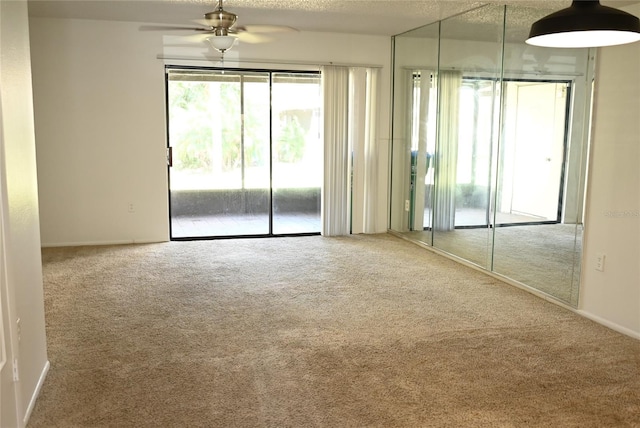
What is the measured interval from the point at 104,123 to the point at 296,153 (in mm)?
2294

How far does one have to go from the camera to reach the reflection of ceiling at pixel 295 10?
16.8 ft

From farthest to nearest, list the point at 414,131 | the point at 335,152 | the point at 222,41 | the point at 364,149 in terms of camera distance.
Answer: the point at 364,149, the point at 335,152, the point at 414,131, the point at 222,41

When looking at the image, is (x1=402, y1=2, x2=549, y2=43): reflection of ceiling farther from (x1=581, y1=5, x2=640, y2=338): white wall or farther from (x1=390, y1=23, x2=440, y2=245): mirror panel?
(x1=581, y1=5, x2=640, y2=338): white wall

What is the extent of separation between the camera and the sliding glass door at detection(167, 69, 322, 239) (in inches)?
266

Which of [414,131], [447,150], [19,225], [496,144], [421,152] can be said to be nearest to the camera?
[19,225]

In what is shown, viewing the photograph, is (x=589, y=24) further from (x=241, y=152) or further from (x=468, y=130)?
(x=241, y=152)

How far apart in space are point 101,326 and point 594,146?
3743 mm

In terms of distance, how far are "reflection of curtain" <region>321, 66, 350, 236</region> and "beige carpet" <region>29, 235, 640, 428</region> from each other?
1.71 metres

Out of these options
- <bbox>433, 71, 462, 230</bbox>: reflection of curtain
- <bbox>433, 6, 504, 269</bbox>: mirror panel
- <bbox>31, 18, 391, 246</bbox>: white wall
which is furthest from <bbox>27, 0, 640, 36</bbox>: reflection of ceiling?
<bbox>433, 71, 462, 230</bbox>: reflection of curtain

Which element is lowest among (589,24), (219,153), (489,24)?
(219,153)

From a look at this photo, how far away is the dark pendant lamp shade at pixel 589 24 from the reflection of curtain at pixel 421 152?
411 centimetres

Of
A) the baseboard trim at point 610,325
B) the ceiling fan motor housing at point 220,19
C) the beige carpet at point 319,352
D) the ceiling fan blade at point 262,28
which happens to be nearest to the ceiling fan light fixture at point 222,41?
the ceiling fan motor housing at point 220,19

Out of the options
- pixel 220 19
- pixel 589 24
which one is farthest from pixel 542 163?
pixel 220 19

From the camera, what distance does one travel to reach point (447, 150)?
6.09 metres
